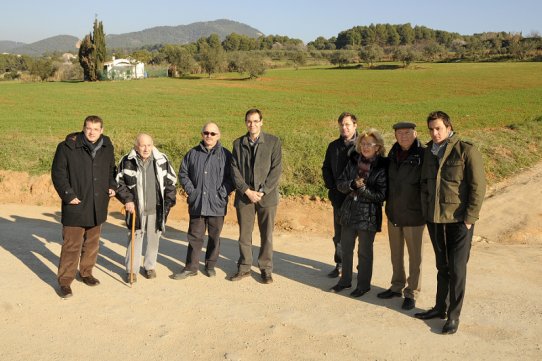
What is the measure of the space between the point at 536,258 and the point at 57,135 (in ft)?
62.7

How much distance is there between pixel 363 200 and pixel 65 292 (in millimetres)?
3453

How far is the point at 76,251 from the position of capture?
6.04 m

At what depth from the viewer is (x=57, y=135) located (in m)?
21.7

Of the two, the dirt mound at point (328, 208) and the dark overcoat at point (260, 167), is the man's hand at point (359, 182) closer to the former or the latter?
the dark overcoat at point (260, 167)

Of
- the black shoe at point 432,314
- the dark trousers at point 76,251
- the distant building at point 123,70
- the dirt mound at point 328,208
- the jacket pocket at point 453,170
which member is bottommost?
the dirt mound at point 328,208

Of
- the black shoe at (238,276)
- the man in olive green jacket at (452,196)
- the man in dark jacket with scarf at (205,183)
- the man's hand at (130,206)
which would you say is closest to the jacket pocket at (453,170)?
the man in olive green jacket at (452,196)

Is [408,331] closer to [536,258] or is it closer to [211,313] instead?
[211,313]

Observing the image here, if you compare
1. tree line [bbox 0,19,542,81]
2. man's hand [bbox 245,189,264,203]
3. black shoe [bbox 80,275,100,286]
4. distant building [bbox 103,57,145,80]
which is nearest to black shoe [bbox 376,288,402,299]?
man's hand [bbox 245,189,264,203]

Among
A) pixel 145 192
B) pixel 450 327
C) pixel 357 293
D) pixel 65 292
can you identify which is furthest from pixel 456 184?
pixel 65 292

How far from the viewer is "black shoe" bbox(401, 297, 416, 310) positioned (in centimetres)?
561

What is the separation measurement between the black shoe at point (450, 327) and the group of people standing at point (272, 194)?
0.01 meters

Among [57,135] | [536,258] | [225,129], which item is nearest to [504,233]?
[536,258]

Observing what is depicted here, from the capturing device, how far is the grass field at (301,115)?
14.2m

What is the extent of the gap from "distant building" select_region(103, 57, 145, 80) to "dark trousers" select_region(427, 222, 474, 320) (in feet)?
266
